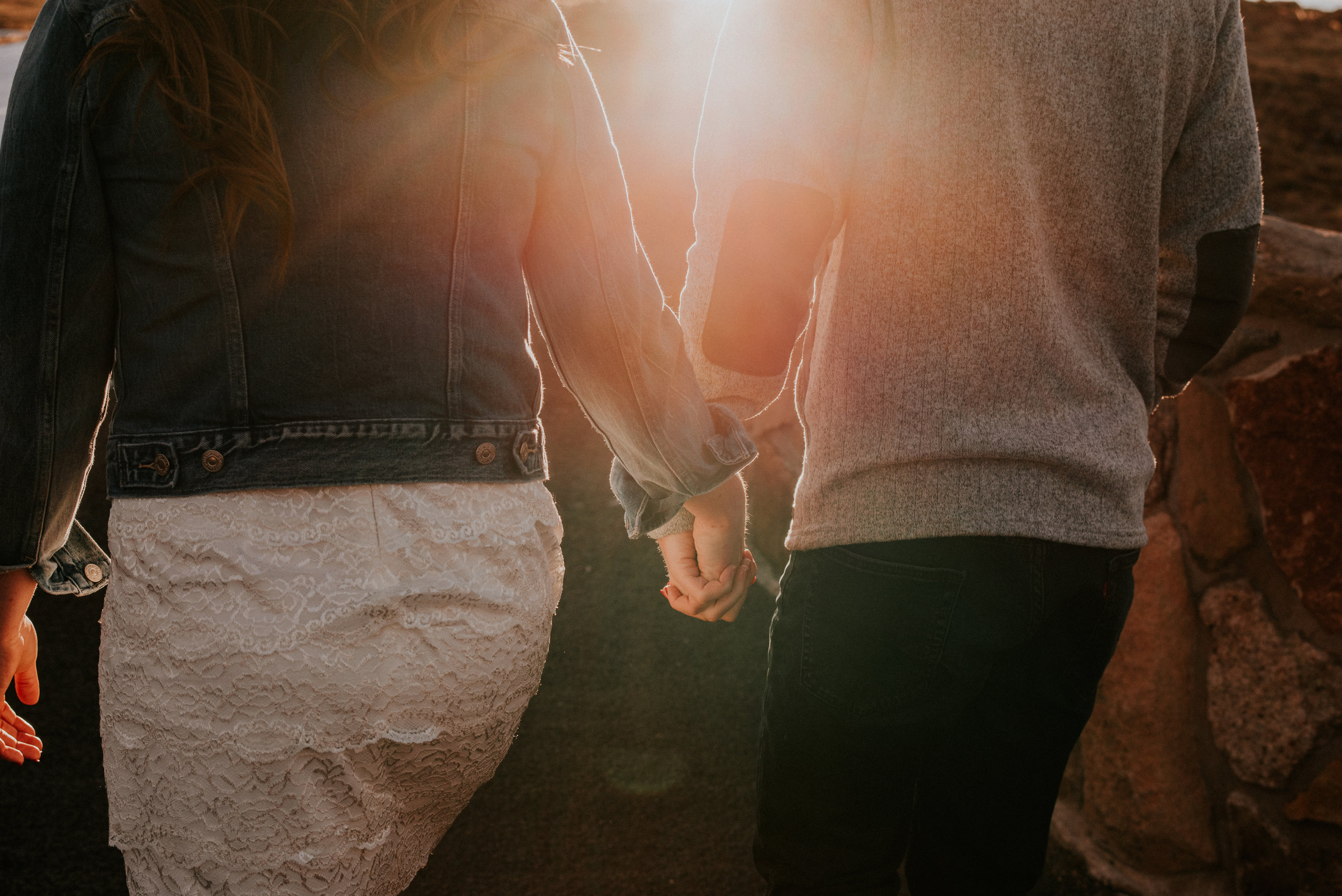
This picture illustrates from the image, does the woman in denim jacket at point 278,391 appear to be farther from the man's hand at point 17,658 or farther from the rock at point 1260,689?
the rock at point 1260,689

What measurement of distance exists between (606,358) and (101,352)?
57 centimetres

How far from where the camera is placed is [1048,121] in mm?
1093

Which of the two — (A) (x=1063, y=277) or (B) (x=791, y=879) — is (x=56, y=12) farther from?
(B) (x=791, y=879)

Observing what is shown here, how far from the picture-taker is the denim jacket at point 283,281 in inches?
33.8

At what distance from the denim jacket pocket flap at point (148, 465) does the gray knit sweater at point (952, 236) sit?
686 millimetres

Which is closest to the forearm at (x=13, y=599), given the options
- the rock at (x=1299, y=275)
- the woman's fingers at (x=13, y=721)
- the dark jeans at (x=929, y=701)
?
the woman's fingers at (x=13, y=721)

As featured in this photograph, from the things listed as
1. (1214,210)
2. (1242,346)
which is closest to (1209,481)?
(1242,346)

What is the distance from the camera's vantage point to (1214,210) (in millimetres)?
1272

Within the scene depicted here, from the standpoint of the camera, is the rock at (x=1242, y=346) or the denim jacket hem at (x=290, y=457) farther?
the rock at (x=1242, y=346)

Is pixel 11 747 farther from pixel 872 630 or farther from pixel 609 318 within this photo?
pixel 872 630

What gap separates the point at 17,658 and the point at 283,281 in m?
0.63

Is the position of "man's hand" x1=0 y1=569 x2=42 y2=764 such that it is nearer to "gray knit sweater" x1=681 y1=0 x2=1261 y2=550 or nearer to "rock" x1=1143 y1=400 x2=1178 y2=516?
"gray knit sweater" x1=681 y1=0 x2=1261 y2=550

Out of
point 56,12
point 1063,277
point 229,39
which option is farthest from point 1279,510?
point 56,12

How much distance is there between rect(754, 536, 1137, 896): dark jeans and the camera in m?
1.14
